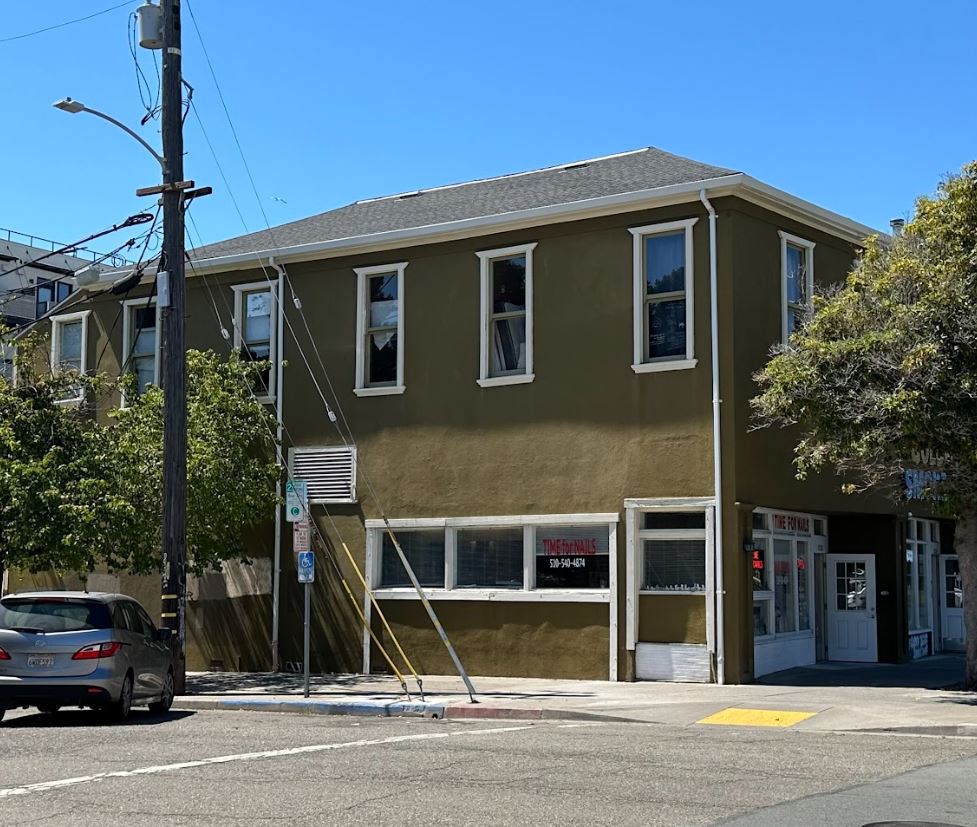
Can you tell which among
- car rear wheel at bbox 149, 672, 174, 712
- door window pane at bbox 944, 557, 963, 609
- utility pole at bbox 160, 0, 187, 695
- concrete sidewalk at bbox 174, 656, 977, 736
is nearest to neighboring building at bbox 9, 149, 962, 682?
concrete sidewalk at bbox 174, 656, 977, 736

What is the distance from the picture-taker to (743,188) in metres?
19.4

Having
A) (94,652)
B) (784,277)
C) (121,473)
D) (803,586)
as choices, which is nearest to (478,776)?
(94,652)

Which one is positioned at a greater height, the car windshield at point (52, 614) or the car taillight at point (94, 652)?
the car windshield at point (52, 614)

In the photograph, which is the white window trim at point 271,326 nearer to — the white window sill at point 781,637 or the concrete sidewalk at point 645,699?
the concrete sidewalk at point 645,699

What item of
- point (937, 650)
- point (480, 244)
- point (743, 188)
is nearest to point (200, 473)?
point (480, 244)

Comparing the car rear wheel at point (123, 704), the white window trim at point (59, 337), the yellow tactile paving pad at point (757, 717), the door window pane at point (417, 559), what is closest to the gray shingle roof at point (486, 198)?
the white window trim at point (59, 337)

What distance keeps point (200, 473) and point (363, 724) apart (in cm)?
675

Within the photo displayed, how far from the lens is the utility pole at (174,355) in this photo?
18156mm

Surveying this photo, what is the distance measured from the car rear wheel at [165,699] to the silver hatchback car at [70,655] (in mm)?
525

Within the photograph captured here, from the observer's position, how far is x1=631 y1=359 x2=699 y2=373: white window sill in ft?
64.1

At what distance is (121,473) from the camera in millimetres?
20172

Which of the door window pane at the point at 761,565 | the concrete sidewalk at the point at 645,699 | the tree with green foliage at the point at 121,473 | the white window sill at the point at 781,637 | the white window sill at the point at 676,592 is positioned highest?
the tree with green foliage at the point at 121,473

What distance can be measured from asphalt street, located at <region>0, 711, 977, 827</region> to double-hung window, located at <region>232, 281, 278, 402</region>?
10249 mm

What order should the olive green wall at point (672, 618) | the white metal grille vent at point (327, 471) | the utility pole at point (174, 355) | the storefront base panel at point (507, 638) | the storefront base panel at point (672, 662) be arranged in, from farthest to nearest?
the white metal grille vent at point (327, 471), the storefront base panel at point (507, 638), the olive green wall at point (672, 618), the storefront base panel at point (672, 662), the utility pole at point (174, 355)
